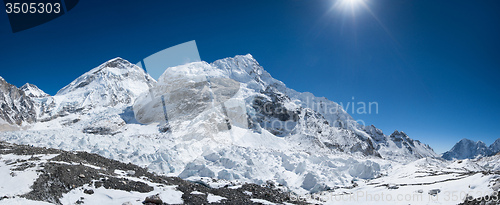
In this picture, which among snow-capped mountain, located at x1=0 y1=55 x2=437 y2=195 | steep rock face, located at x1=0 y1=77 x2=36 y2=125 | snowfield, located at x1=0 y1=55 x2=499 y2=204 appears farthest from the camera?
steep rock face, located at x1=0 y1=77 x2=36 y2=125

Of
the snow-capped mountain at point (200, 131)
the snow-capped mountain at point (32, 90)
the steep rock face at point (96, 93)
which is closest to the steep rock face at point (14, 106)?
the snow-capped mountain at point (200, 131)

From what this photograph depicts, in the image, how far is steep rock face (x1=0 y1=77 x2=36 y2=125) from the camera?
115688 mm

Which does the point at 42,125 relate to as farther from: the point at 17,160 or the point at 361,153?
the point at 361,153

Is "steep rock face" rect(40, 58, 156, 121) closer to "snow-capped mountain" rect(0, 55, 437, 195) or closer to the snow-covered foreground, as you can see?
"snow-capped mountain" rect(0, 55, 437, 195)

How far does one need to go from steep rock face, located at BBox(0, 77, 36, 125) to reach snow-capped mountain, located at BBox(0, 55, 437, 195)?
563 centimetres

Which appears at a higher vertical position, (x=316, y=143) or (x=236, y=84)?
(x=236, y=84)

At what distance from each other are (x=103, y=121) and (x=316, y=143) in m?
104

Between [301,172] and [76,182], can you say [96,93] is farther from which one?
[76,182]

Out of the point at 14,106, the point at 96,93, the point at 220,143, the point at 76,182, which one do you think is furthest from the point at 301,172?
the point at 96,93

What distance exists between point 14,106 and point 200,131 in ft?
322

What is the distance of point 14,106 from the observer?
406ft

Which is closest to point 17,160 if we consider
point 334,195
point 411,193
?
point 334,195

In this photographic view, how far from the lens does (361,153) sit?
495ft

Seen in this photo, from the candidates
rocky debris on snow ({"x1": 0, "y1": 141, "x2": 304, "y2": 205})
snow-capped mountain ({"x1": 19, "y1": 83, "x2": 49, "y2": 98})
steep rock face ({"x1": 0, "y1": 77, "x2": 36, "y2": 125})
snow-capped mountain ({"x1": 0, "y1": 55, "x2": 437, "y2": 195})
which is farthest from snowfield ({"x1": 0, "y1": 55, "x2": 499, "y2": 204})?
steep rock face ({"x1": 0, "y1": 77, "x2": 36, "y2": 125})
